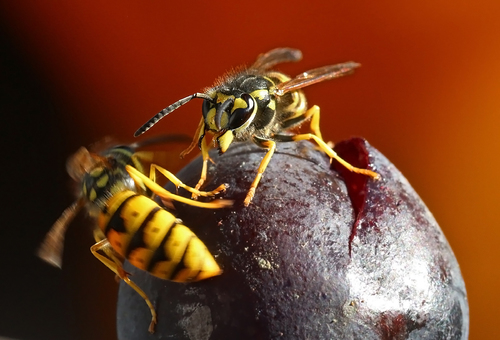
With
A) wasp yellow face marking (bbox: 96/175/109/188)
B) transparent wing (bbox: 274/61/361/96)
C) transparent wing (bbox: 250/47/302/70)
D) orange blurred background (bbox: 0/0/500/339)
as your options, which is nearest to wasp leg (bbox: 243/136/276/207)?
transparent wing (bbox: 274/61/361/96)

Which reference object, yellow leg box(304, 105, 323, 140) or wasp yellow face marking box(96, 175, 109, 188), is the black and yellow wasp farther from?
yellow leg box(304, 105, 323, 140)

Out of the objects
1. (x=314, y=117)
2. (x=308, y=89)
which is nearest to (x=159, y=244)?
(x=314, y=117)

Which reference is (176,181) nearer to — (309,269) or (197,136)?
(197,136)

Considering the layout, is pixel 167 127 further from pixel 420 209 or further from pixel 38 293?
pixel 420 209

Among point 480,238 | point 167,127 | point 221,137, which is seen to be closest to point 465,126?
point 480,238

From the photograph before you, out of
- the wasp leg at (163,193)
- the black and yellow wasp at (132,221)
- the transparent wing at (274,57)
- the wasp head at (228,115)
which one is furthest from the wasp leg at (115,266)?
the transparent wing at (274,57)

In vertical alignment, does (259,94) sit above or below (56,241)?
above
